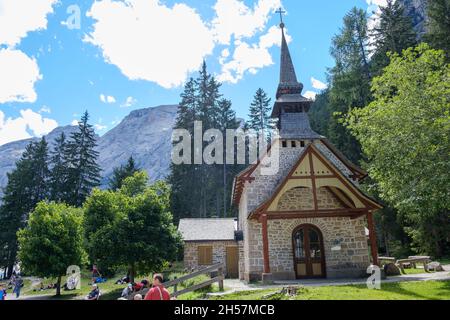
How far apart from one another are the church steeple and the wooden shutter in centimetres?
1134

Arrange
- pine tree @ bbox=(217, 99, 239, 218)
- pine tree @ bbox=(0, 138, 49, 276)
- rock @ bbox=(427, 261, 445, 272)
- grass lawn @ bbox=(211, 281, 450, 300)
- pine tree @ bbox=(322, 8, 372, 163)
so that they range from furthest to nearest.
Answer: pine tree @ bbox=(217, 99, 239, 218) < pine tree @ bbox=(0, 138, 49, 276) < pine tree @ bbox=(322, 8, 372, 163) < rock @ bbox=(427, 261, 445, 272) < grass lawn @ bbox=(211, 281, 450, 300)

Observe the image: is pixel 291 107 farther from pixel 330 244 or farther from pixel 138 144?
pixel 138 144

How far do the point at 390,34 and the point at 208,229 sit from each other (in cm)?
2676

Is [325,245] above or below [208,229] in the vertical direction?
below

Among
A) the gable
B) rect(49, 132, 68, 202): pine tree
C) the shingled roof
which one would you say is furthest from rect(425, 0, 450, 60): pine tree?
rect(49, 132, 68, 202): pine tree

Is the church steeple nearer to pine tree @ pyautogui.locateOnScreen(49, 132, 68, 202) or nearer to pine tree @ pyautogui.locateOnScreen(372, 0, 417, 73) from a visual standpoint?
pine tree @ pyautogui.locateOnScreen(372, 0, 417, 73)

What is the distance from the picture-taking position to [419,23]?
5144 centimetres

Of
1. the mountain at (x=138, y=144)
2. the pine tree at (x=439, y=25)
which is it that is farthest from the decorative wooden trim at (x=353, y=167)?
the mountain at (x=138, y=144)

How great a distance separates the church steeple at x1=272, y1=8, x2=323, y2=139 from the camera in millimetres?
19469

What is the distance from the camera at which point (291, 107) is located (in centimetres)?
2095

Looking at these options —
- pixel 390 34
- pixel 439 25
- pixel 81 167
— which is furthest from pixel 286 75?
pixel 81 167

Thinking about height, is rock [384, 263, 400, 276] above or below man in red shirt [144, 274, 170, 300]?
below

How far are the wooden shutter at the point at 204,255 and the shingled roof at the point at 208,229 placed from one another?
74 cm
